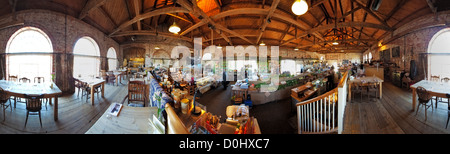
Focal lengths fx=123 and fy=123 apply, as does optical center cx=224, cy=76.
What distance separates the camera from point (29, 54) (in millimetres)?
2281

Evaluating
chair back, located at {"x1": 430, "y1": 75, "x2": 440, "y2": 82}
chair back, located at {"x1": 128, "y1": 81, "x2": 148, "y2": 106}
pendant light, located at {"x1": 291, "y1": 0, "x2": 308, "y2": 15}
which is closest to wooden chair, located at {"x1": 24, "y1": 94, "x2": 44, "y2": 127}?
chair back, located at {"x1": 128, "y1": 81, "x2": 148, "y2": 106}

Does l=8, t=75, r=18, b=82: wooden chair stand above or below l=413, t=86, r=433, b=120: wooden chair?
above

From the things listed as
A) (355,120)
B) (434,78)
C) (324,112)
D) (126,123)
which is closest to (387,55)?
(434,78)

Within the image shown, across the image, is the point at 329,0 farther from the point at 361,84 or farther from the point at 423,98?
the point at 423,98

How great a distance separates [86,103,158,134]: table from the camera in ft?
4.82

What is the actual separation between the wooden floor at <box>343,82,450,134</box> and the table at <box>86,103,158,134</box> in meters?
3.35

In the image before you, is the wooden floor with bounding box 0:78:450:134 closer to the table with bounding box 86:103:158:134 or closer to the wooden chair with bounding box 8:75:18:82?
the wooden chair with bounding box 8:75:18:82

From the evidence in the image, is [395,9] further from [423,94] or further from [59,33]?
[59,33]

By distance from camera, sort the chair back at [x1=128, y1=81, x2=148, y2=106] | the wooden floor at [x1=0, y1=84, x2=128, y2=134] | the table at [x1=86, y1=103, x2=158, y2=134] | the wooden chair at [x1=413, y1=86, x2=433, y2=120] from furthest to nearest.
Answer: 1. the chair back at [x1=128, y1=81, x2=148, y2=106]
2. the wooden chair at [x1=413, y1=86, x2=433, y2=120]
3. the wooden floor at [x1=0, y1=84, x2=128, y2=134]
4. the table at [x1=86, y1=103, x2=158, y2=134]

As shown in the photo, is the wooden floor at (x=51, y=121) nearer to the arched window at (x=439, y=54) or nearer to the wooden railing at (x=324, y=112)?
the wooden railing at (x=324, y=112)

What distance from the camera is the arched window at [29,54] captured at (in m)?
2.22
